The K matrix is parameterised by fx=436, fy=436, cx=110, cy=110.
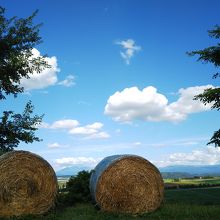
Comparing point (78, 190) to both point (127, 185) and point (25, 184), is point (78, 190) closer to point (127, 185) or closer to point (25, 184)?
point (127, 185)

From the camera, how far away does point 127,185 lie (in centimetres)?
1548

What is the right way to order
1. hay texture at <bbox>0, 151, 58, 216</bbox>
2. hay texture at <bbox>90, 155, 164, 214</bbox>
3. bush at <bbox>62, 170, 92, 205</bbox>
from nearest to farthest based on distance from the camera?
hay texture at <bbox>0, 151, 58, 216</bbox>
hay texture at <bbox>90, 155, 164, 214</bbox>
bush at <bbox>62, 170, 92, 205</bbox>

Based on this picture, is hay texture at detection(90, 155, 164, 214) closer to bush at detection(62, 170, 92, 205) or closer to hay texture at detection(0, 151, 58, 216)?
hay texture at detection(0, 151, 58, 216)

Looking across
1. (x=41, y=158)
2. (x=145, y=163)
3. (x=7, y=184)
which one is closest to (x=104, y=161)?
(x=145, y=163)

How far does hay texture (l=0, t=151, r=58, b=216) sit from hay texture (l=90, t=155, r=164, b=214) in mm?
1660

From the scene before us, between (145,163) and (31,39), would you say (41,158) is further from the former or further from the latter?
(31,39)

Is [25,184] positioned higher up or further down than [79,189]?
higher up

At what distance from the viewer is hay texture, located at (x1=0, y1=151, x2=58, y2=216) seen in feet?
A: 45.8

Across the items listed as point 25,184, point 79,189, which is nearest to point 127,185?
point 25,184

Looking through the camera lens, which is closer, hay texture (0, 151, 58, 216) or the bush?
hay texture (0, 151, 58, 216)

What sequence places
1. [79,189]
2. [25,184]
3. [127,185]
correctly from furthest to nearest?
[79,189]
[127,185]
[25,184]

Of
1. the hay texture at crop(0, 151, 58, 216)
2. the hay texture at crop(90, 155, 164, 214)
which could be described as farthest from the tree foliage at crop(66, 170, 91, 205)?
the hay texture at crop(0, 151, 58, 216)

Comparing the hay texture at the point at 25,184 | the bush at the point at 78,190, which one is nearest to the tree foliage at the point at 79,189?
the bush at the point at 78,190

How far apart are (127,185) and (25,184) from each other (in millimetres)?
3589
